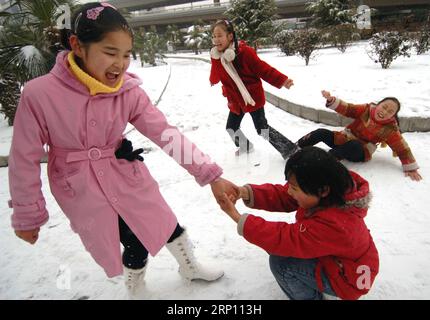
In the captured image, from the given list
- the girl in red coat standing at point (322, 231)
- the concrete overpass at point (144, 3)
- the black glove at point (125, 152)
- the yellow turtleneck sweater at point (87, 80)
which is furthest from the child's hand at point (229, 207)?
the concrete overpass at point (144, 3)

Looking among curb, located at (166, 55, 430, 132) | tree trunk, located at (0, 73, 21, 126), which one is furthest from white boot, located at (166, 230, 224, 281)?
tree trunk, located at (0, 73, 21, 126)

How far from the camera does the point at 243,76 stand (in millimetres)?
3014

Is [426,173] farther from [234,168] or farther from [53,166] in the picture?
[53,166]

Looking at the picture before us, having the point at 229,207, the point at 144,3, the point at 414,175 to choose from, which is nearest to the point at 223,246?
the point at 229,207

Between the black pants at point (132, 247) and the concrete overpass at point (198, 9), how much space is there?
25.8 m

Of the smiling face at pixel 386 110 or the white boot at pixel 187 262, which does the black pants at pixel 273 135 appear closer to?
the smiling face at pixel 386 110

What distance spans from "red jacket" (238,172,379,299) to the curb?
9.13 ft

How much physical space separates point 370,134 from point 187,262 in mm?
2084

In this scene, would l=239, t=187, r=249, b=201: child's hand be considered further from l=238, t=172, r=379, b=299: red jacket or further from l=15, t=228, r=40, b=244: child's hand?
l=15, t=228, r=40, b=244: child's hand

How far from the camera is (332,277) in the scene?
1.36m

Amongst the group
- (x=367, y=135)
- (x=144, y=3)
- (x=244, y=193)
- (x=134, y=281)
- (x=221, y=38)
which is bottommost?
(x=134, y=281)

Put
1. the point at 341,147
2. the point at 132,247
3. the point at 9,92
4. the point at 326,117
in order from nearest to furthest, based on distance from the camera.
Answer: the point at 132,247 < the point at 341,147 < the point at 326,117 < the point at 9,92

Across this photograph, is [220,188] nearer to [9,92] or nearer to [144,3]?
[9,92]

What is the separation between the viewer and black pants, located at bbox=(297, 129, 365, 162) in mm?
2840
